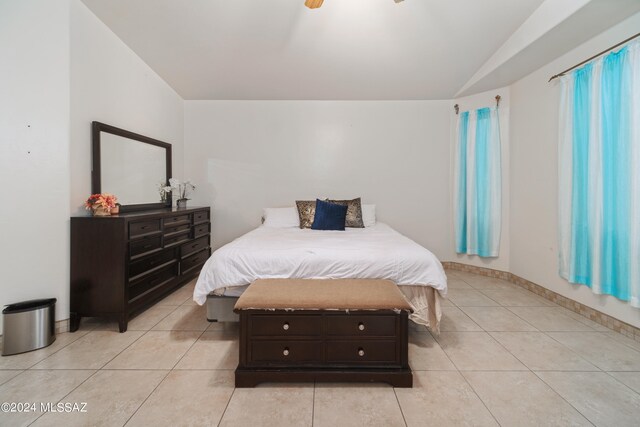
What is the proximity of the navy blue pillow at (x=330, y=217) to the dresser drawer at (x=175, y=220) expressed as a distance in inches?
57.1

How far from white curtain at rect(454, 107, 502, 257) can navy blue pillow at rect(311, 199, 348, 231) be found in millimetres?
1737

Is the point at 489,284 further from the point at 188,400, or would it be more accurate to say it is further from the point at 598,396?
the point at 188,400

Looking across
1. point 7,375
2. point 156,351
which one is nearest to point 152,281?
point 156,351

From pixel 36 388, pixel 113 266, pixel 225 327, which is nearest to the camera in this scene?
pixel 36 388

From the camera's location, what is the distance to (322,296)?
1580 mm

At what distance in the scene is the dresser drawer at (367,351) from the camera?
1.53m

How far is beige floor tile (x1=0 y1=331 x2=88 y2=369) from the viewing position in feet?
5.55

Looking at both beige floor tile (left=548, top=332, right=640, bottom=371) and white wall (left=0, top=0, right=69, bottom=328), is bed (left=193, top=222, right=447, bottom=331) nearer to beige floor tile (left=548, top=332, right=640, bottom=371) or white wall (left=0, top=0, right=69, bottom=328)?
beige floor tile (left=548, top=332, right=640, bottom=371)

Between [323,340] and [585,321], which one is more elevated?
[323,340]

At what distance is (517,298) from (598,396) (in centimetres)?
155

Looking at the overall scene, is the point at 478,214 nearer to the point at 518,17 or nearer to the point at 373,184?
the point at 373,184

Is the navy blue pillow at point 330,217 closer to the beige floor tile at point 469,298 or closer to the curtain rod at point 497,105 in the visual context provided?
the beige floor tile at point 469,298

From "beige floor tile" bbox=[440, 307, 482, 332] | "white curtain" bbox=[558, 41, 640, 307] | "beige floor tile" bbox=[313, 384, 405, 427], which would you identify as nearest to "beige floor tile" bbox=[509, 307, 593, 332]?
"white curtain" bbox=[558, 41, 640, 307]

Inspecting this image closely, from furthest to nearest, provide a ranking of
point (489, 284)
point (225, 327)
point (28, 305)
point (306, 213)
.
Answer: point (306, 213) < point (489, 284) < point (225, 327) < point (28, 305)
